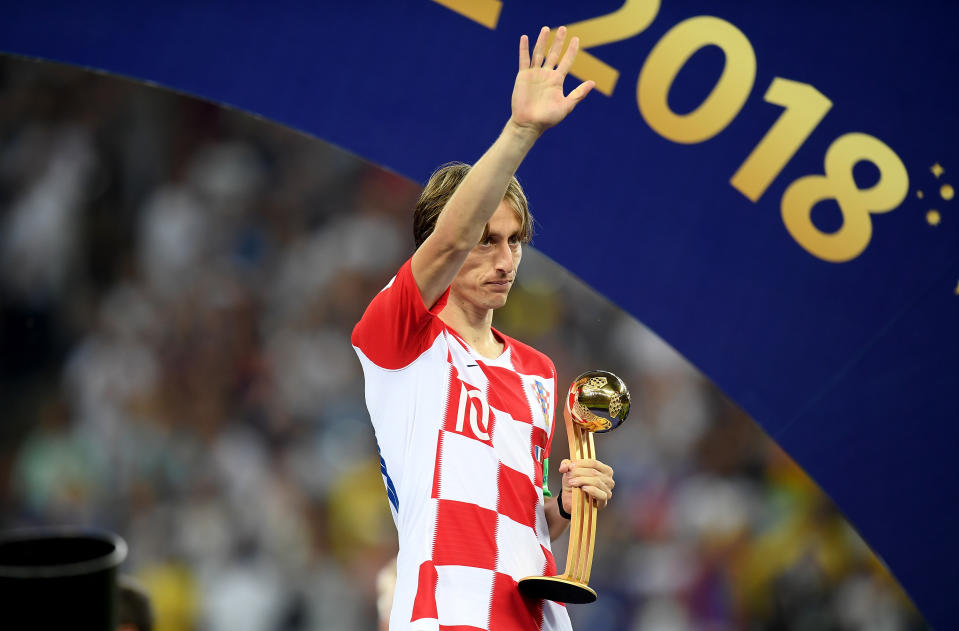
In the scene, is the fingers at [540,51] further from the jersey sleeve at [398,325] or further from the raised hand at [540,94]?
the jersey sleeve at [398,325]

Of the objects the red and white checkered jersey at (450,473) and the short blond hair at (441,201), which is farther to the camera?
the short blond hair at (441,201)

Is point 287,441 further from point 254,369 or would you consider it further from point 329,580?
point 329,580

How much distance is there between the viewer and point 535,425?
2.07m

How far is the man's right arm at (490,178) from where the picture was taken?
171 cm

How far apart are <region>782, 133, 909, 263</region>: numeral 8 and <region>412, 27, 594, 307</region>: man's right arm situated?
199 centimetres

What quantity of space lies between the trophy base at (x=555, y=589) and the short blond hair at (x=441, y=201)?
694mm

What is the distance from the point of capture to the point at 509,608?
1.87 meters

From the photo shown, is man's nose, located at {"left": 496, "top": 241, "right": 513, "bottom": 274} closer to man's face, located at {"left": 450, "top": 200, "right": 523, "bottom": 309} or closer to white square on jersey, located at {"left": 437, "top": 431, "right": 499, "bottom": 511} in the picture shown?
man's face, located at {"left": 450, "top": 200, "right": 523, "bottom": 309}

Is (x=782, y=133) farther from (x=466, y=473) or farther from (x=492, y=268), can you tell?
(x=466, y=473)

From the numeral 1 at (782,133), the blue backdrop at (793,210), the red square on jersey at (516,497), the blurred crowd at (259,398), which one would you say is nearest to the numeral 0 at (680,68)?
the blue backdrop at (793,210)

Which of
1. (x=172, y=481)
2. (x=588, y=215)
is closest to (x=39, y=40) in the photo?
(x=172, y=481)

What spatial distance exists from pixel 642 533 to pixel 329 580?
4.16 ft

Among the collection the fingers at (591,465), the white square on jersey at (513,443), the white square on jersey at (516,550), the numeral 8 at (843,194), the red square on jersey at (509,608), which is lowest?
the red square on jersey at (509,608)

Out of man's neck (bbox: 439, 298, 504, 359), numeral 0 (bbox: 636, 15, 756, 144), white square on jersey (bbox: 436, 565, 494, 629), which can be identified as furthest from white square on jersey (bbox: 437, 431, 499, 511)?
numeral 0 (bbox: 636, 15, 756, 144)
